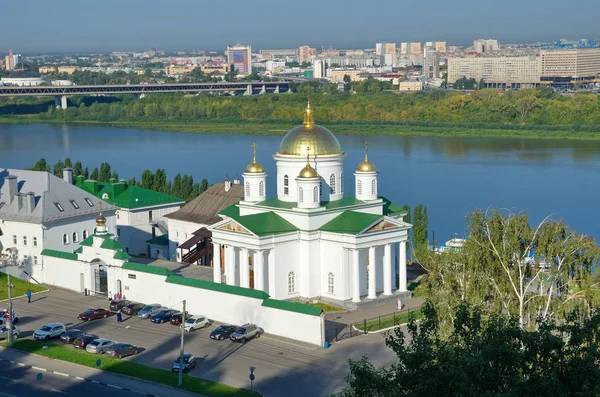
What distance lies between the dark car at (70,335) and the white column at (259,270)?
3.26 metres

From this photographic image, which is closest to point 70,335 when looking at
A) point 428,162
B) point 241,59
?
point 428,162

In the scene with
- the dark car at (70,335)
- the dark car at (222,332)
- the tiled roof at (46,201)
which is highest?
the tiled roof at (46,201)

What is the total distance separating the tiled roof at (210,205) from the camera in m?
22.2

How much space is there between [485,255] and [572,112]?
4604cm

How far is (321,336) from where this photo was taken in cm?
1495

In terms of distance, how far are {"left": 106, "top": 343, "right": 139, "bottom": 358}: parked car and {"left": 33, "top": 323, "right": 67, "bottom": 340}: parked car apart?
4.27ft

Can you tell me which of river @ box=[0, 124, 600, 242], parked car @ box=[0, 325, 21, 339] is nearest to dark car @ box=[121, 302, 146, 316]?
parked car @ box=[0, 325, 21, 339]

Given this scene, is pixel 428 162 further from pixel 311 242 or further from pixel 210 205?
pixel 311 242

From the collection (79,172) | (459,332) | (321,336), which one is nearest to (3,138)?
(79,172)

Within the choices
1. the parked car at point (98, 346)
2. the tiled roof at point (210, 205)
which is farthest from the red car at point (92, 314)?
the tiled roof at point (210, 205)

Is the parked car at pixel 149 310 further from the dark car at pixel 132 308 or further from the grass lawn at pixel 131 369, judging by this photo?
the grass lawn at pixel 131 369

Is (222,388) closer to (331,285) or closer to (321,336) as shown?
(321,336)

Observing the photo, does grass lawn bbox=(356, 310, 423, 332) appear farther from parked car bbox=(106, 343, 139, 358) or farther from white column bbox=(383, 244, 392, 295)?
parked car bbox=(106, 343, 139, 358)

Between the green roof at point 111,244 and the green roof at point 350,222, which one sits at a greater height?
the green roof at point 350,222
